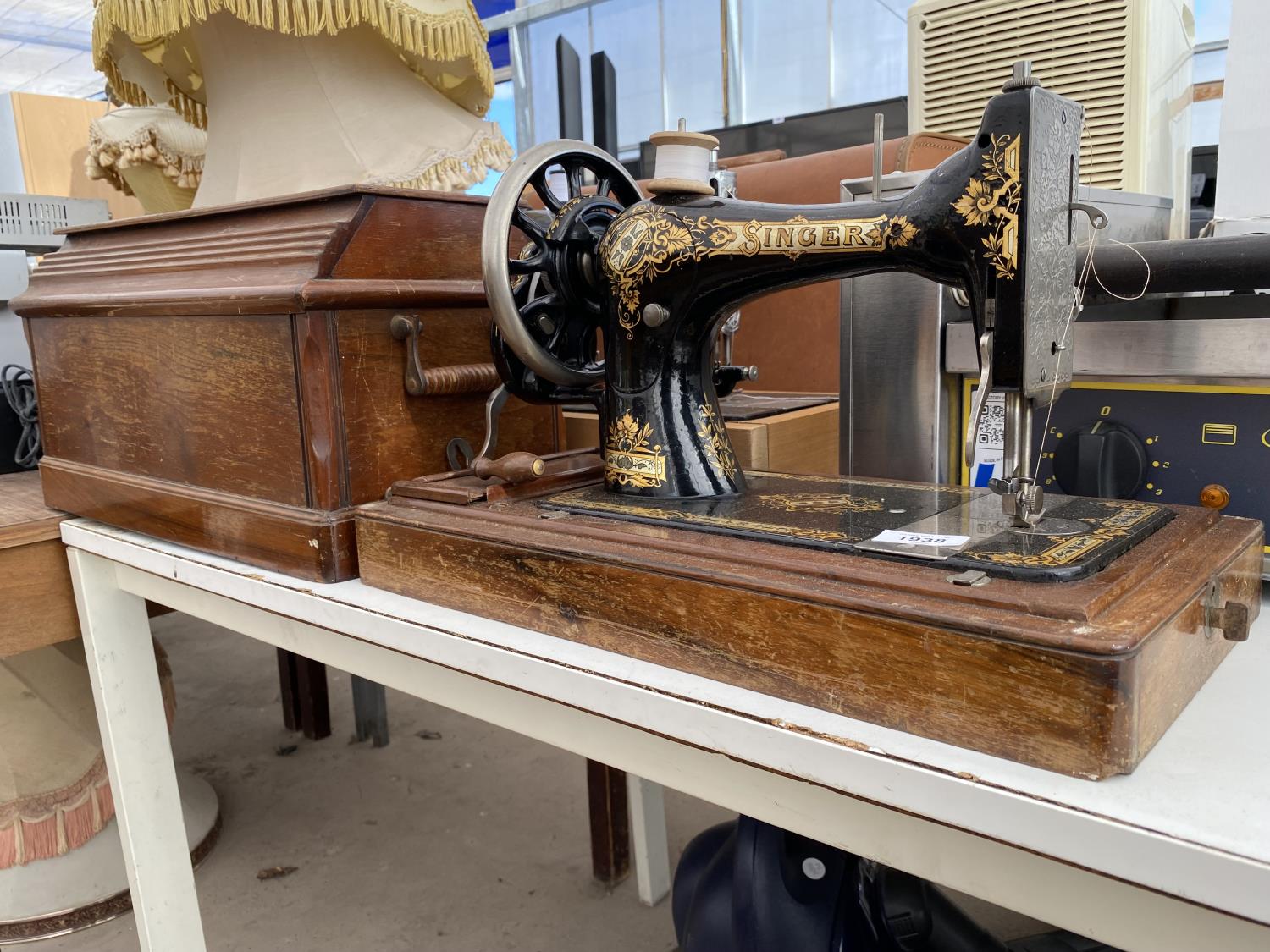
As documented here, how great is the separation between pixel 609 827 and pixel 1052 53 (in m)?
1.38

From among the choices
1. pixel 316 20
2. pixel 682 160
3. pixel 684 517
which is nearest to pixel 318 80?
pixel 316 20

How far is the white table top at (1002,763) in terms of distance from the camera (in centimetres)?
43

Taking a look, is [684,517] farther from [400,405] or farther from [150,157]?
[150,157]

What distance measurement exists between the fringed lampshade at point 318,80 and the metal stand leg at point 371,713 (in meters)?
1.38

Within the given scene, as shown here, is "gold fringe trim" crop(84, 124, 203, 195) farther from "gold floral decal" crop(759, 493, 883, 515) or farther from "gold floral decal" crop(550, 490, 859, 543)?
"gold floral decal" crop(759, 493, 883, 515)

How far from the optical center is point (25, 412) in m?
1.59

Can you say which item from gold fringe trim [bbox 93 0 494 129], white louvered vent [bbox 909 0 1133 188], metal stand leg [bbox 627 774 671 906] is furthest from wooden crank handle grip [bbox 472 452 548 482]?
metal stand leg [bbox 627 774 671 906]

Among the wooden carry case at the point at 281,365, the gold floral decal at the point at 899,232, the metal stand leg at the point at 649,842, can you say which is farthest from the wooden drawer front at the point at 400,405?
the metal stand leg at the point at 649,842

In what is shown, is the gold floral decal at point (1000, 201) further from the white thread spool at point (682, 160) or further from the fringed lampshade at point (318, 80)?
the fringed lampshade at point (318, 80)

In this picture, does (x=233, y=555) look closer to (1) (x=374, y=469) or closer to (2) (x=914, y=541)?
(1) (x=374, y=469)

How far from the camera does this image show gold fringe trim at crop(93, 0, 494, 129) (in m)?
0.99

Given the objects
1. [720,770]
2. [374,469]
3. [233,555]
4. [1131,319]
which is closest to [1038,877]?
[720,770]

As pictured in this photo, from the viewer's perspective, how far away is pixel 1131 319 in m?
0.81

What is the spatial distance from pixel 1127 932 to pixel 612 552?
0.37 m
